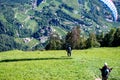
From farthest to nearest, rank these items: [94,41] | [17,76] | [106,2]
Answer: [94,41] < [17,76] < [106,2]

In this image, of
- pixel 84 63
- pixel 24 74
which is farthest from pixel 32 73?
pixel 84 63

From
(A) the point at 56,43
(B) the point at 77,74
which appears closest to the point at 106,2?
(B) the point at 77,74

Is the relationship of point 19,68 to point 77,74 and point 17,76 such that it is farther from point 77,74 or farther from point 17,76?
point 77,74

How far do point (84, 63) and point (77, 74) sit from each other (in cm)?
1127

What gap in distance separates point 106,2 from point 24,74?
1495 cm

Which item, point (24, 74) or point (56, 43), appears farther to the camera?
point (56, 43)

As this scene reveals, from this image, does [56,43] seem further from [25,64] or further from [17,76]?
[17,76]

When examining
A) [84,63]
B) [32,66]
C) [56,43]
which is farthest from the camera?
[56,43]

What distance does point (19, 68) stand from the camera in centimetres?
4803

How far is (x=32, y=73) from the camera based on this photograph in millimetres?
43969

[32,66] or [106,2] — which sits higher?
[106,2]

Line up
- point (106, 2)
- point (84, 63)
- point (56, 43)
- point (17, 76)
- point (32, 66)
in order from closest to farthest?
point (106, 2)
point (17, 76)
point (32, 66)
point (84, 63)
point (56, 43)

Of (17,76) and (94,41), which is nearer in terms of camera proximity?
(17,76)

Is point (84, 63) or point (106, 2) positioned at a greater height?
point (106, 2)
